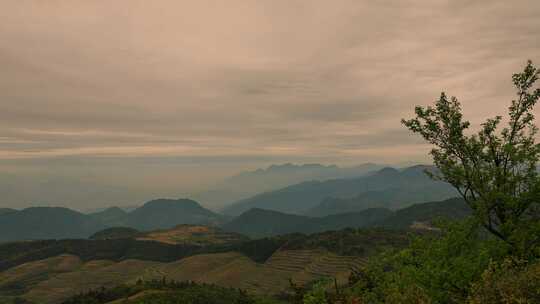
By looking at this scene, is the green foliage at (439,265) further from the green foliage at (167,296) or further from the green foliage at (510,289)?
the green foliage at (167,296)

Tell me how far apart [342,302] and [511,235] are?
14.5 meters

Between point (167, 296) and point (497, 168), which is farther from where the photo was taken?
point (167, 296)

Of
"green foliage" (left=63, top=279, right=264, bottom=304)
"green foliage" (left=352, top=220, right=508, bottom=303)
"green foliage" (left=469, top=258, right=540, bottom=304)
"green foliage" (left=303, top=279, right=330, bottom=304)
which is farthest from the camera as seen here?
"green foliage" (left=63, top=279, right=264, bottom=304)

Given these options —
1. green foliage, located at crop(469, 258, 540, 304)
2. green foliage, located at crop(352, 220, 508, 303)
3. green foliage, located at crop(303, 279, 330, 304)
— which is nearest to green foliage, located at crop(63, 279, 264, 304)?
green foliage, located at crop(352, 220, 508, 303)

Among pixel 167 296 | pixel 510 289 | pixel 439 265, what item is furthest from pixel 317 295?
pixel 167 296

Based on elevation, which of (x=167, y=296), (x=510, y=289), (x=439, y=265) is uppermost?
(x=510, y=289)

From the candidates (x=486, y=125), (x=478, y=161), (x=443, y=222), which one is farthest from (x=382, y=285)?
(x=486, y=125)

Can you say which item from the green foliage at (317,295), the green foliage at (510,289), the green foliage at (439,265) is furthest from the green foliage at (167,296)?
the green foliage at (510,289)

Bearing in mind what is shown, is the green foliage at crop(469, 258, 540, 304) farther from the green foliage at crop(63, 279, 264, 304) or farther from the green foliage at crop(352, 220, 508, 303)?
the green foliage at crop(63, 279, 264, 304)

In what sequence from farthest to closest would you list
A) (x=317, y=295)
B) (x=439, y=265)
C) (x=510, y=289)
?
(x=439, y=265), (x=317, y=295), (x=510, y=289)

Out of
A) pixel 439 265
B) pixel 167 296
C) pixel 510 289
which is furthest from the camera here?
pixel 167 296

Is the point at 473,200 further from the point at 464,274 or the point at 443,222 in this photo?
the point at 464,274

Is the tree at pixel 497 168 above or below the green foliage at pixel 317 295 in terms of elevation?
above

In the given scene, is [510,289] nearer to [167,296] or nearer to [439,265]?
[439,265]
